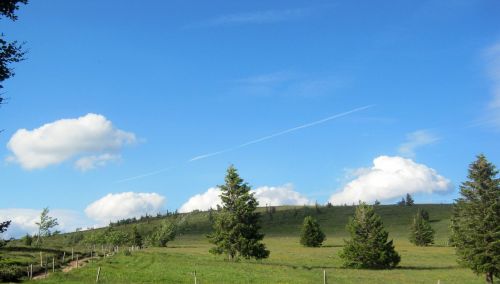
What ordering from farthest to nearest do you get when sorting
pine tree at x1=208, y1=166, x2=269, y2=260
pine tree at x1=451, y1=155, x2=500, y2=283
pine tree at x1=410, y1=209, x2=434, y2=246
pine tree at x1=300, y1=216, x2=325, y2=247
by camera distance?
pine tree at x1=410, y1=209, x2=434, y2=246 < pine tree at x1=300, y1=216, x2=325, y2=247 < pine tree at x1=208, y1=166, x2=269, y2=260 < pine tree at x1=451, y1=155, x2=500, y2=283

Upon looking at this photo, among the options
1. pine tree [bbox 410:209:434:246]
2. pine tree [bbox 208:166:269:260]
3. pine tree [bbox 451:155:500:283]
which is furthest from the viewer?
pine tree [bbox 410:209:434:246]

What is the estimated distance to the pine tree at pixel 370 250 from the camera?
63000 millimetres

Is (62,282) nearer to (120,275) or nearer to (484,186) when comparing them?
(120,275)

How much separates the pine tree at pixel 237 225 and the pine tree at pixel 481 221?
25.2m

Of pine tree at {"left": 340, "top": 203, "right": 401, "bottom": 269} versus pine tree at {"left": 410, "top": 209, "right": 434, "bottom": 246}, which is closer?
pine tree at {"left": 340, "top": 203, "right": 401, "bottom": 269}

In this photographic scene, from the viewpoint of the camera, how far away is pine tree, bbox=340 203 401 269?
63000 mm

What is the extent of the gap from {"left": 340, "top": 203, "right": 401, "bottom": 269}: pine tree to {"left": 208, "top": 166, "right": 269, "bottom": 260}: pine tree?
39.1ft

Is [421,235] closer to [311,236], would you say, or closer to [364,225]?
[311,236]

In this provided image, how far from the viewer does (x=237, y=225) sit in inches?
2442

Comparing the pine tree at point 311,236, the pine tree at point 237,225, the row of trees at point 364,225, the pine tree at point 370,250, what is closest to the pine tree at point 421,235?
the pine tree at point 311,236

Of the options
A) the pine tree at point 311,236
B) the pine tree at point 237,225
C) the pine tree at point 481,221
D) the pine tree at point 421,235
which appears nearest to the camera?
the pine tree at point 481,221

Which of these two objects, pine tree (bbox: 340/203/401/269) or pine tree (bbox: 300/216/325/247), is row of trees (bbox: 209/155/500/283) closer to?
pine tree (bbox: 340/203/401/269)

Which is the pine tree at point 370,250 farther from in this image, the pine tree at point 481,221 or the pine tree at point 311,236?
the pine tree at point 311,236

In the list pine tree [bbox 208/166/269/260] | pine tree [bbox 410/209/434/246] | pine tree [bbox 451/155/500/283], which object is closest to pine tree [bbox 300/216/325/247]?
pine tree [bbox 410/209/434/246]
